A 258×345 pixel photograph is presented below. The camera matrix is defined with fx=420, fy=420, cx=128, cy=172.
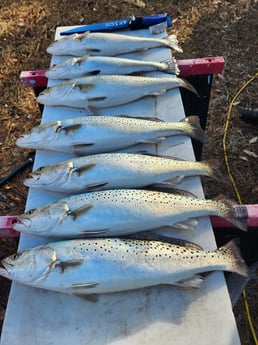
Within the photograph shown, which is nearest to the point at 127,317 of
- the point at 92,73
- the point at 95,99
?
the point at 95,99

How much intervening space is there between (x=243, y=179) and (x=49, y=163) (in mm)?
1970

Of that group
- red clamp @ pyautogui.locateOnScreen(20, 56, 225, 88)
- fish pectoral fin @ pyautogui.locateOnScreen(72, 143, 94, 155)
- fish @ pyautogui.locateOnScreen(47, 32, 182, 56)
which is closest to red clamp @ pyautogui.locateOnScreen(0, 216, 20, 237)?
fish pectoral fin @ pyautogui.locateOnScreen(72, 143, 94, 155)

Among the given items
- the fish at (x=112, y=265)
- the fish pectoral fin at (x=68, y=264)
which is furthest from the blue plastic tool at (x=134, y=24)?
the fish pectoral fin at (x=68, y=264)

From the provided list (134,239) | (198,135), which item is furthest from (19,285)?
(198,135)

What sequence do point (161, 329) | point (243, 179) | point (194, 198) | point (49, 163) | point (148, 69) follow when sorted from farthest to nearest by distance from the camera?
point (243, 179)
point (148, 69)
point (49, 163)
point (194, 198)
point (161, 329)

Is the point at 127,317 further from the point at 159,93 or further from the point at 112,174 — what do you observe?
the point at 159,93

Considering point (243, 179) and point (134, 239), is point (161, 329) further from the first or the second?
point (243, 179)

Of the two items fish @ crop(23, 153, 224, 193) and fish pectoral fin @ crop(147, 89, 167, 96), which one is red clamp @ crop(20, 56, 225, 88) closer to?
fish pectoral fin @ crop(147, 89, 167, 96)

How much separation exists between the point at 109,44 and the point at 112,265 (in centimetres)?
193

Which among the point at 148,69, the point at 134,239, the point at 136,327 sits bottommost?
the point at 136,327

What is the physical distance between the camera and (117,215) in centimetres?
214

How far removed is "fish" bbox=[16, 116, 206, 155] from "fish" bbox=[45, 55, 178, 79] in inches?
23.5

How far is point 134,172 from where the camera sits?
2.35 m

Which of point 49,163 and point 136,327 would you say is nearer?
point 136,327
